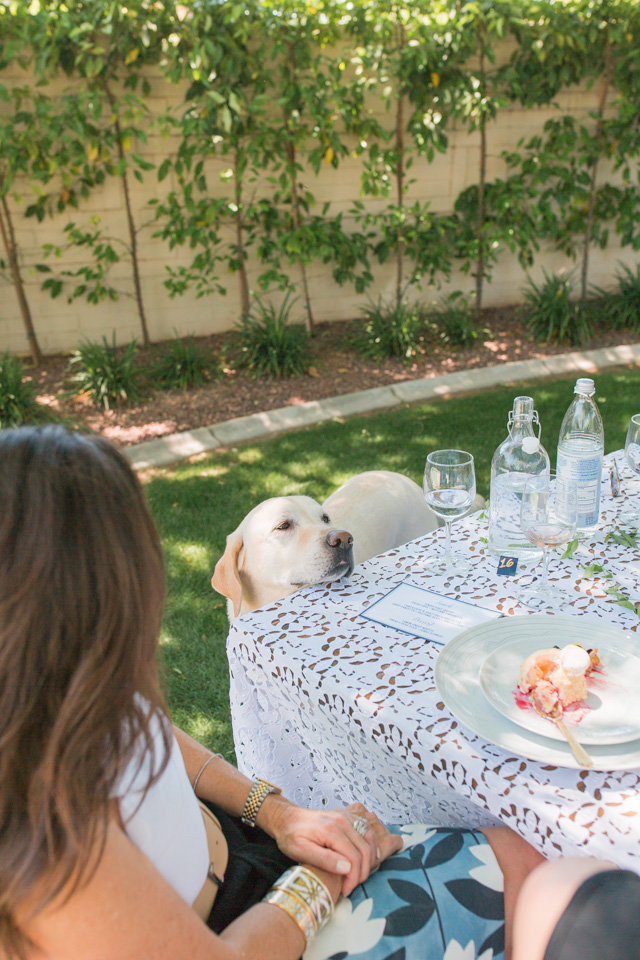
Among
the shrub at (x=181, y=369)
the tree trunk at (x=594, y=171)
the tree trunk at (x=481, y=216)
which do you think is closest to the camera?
the shrub at (x=181, y=369)

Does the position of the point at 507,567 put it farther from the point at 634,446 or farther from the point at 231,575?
the point at 231,575

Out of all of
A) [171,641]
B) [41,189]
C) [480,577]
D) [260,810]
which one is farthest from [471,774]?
[41,189]

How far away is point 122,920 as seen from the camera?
1020 mm

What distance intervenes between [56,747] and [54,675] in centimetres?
9

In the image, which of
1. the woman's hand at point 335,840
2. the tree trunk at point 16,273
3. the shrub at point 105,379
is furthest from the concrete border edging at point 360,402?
the woman's hand at point 335,840

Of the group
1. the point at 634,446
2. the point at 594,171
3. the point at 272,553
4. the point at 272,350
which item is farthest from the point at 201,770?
the point at 594,171

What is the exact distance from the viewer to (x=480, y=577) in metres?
1.86

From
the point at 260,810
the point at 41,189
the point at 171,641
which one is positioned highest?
the point at 41,189

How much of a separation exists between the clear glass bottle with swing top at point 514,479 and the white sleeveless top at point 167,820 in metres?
1.05

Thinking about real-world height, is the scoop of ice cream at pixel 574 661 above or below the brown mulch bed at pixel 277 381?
above

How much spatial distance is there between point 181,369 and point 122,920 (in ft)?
18.1

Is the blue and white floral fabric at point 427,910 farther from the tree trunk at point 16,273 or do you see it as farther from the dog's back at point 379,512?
the tree trunk at point 16,273

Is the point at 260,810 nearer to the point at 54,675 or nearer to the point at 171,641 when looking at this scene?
the point at 54,675

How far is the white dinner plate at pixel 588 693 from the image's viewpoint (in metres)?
1.31
